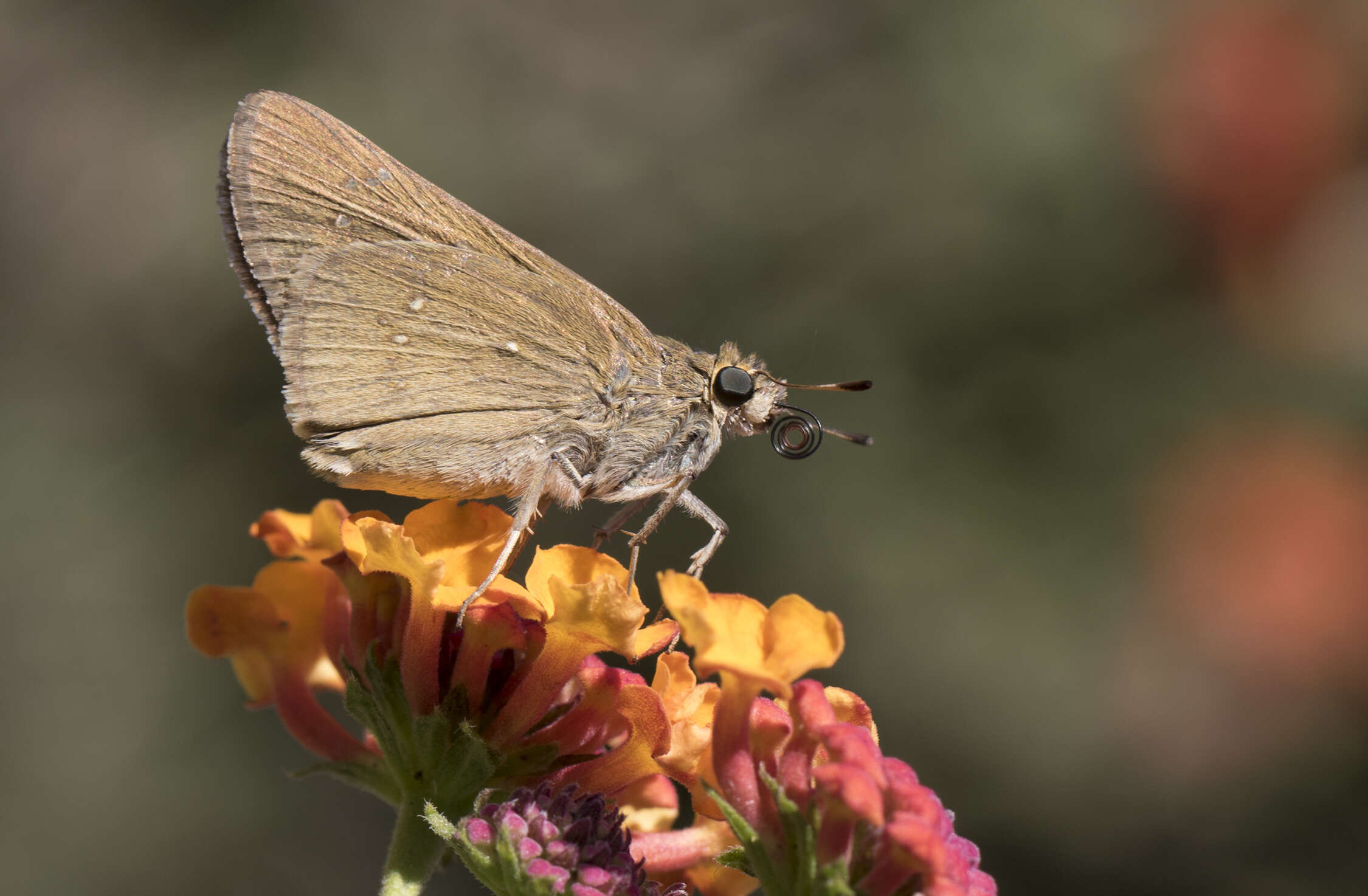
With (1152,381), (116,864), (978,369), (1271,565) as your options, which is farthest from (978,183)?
(116,864)

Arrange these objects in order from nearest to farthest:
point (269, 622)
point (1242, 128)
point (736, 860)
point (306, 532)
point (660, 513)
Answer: point (736, 860)
point (306, 532)
point (269, 622)
point (660, 513)
point (1242, 128)

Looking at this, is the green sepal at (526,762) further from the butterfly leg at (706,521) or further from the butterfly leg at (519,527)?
the butterfly leg at (706,521)

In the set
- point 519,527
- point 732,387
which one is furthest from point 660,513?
point 519,527

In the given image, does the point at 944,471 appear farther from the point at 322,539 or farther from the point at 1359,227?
the point at 322,539

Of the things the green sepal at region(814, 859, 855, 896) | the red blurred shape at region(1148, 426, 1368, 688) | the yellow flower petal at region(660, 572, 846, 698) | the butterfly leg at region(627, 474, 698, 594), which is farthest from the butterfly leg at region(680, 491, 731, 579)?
the red blurred shape at region(1148, 426, 1368, 688)

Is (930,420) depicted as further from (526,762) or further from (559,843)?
(559,843)
